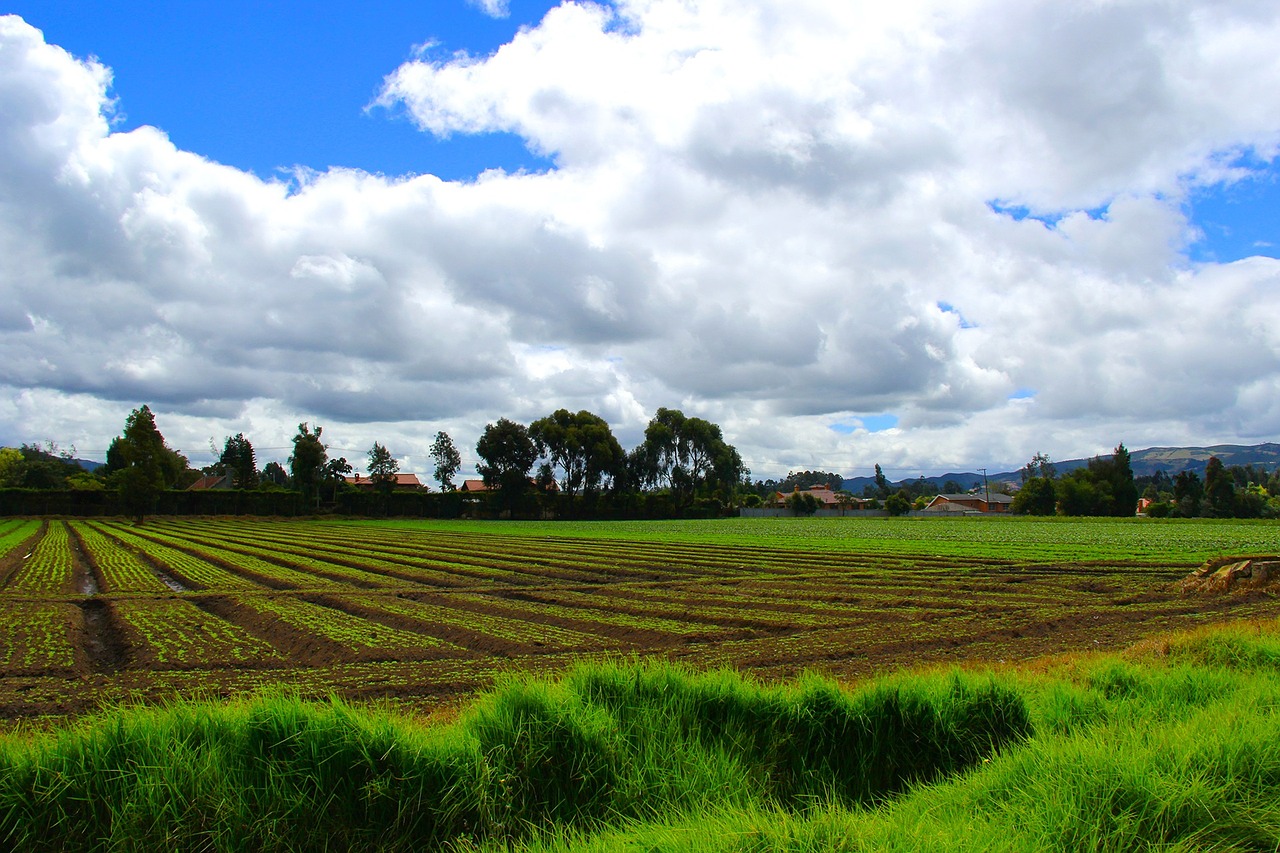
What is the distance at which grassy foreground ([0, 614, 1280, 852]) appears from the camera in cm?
327

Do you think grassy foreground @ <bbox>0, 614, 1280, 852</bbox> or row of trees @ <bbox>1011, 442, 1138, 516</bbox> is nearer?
grassy foreground @ <bbox>0, 614, 1280, 852</bbox>

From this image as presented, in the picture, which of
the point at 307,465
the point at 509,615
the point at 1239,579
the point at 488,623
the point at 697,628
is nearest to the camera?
the point at 697,628

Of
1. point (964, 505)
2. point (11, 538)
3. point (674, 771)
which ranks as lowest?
point (964, 505)

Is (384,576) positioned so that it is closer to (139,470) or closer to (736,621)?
(736,621)

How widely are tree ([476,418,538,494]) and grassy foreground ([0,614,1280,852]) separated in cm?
9101

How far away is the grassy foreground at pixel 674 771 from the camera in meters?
3.27

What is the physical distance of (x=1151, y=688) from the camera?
5863 mm

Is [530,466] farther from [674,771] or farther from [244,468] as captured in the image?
[674,771]

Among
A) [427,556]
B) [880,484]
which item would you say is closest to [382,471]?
[427,556]

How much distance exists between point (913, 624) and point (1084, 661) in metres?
6.26

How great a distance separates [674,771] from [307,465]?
8914 centimetres

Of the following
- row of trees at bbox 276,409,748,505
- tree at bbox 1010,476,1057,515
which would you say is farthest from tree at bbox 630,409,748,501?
tree at bbox 1010,476,1057,515

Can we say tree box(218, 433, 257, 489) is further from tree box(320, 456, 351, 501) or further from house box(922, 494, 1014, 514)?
house box(922, 494, 1014, 514)

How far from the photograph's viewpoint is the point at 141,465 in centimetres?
6394
